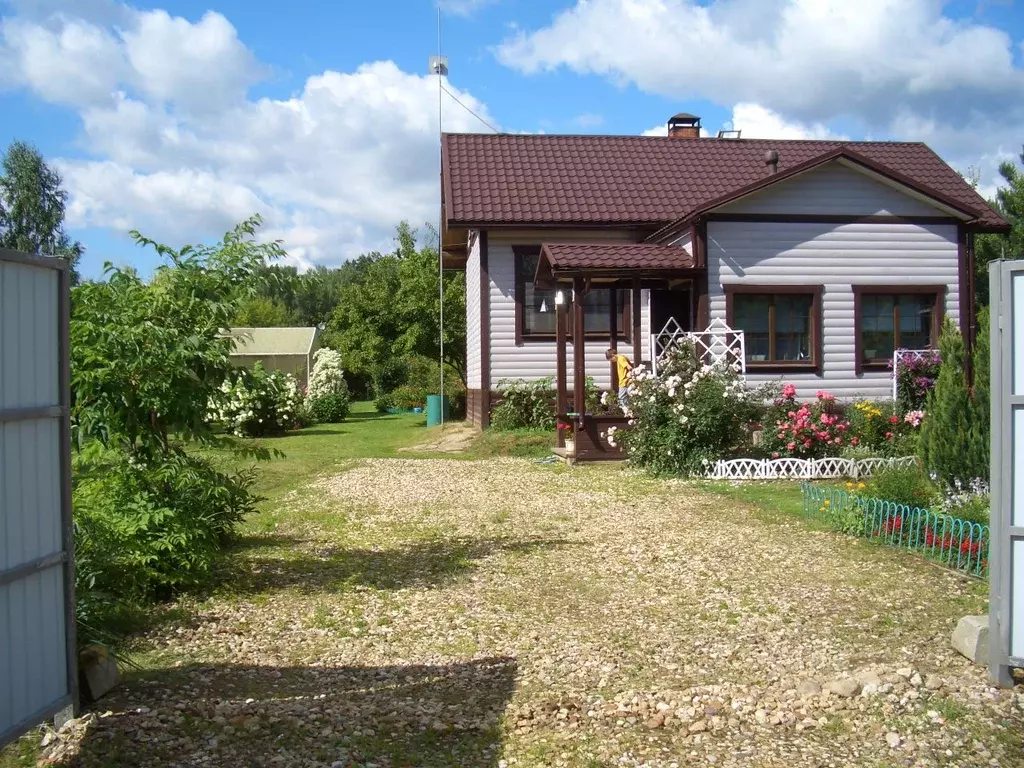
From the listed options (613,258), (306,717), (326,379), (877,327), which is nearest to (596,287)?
(613,258)

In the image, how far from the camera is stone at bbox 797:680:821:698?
4961 millimetres

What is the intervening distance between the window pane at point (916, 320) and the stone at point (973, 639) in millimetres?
12967

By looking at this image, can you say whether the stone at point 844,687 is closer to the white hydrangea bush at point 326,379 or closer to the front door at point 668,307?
the front door at point 668,307

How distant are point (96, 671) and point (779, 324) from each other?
14401 mm

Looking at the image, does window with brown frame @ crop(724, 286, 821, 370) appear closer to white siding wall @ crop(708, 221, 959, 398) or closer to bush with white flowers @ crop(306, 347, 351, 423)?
white siding wall @ crop(708, 221, 959, 398)

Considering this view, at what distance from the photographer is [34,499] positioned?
4.13 meters

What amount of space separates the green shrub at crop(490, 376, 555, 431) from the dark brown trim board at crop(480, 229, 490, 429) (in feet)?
0.94

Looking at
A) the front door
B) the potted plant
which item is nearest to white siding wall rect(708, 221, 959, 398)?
the front door

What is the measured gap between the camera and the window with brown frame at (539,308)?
20141mm

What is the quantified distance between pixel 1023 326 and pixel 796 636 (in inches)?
95.4

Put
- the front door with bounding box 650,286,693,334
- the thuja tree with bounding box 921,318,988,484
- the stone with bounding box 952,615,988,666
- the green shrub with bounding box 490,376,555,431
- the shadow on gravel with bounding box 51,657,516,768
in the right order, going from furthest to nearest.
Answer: the green shrub with bounding box 490,376,555,431
the front door with bounding box 650,286,693,334
the thuja tree with bounding box 921,318,988,484
the stone with bounding box 952,615,988,666
the shadow on gravel with bounding box 51,657,516,768

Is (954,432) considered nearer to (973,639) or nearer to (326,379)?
(973,639)

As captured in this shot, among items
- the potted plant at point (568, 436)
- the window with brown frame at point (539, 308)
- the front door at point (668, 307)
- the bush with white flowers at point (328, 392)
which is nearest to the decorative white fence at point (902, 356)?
the front door at point (668, 307)

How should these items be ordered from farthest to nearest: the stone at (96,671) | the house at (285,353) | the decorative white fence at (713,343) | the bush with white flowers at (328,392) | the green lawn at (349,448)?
the house at (285,353) < the bush with white flowers at (328,392) < the decorative white fence at (713,343) < the green lawn at (349,448) < the stone at (96,671)
